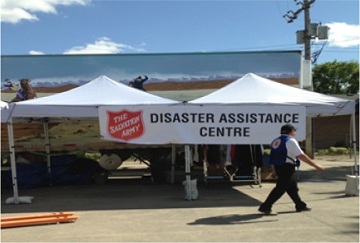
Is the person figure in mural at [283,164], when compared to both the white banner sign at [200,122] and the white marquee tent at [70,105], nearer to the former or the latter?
the white banner sign at [200,122]

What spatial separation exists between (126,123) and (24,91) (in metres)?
6.74

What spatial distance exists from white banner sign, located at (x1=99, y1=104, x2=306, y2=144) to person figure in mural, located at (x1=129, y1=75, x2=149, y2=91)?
5.68m

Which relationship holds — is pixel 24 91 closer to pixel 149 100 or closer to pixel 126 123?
pixel 126 123

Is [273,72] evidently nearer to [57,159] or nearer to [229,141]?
[229,141]

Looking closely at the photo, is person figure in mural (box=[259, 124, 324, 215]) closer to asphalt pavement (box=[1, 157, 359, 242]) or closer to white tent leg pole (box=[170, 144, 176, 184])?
asphalt pavement (box=[1, 157, 359, 242])

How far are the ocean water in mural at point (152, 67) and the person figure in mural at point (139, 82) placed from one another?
125 millimetres

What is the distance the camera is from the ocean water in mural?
15883 mm

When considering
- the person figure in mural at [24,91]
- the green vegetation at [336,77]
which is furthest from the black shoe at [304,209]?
the green vegetation at [336,77]

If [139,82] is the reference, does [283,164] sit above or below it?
below

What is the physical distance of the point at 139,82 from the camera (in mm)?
16031

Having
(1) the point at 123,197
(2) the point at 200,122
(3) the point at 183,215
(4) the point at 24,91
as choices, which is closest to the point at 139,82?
(4) the point at 24,91

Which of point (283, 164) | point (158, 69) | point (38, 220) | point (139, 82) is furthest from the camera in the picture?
point (158, 69)

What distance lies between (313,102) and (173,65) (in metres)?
6.80

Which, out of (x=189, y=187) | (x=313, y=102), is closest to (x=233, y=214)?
(x=189, y=187)
